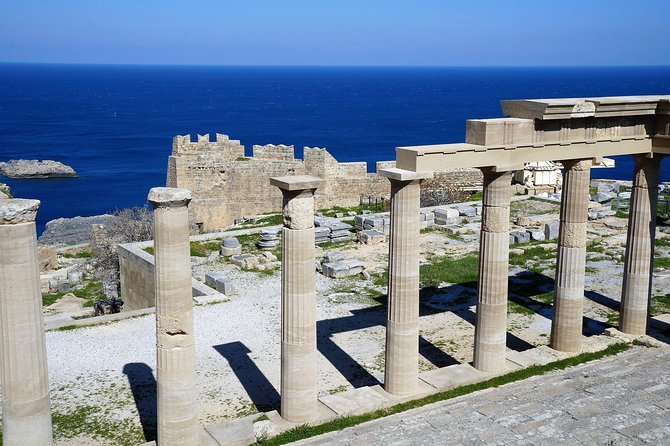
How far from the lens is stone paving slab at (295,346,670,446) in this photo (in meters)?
9.70

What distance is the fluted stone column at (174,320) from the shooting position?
8820mm

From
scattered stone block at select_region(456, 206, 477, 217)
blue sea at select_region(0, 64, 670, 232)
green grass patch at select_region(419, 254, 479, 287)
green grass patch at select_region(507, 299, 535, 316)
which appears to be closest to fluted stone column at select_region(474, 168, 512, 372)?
green grass patch at select_region(507, 299, 535, 316)

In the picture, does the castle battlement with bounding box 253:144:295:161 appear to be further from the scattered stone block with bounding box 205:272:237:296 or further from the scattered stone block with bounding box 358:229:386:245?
the scattered stone block with bounding box 205:272:237:296

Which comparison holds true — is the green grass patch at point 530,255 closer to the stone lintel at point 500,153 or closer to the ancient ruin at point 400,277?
the ancient ruin at point 400,277

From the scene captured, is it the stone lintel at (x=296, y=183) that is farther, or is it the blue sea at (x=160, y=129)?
the blue sea at (x=160, y=129)

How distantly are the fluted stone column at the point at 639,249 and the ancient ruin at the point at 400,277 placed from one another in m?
0.02

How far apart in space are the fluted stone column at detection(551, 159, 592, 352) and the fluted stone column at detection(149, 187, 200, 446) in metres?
6.25

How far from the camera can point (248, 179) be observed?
3178cm

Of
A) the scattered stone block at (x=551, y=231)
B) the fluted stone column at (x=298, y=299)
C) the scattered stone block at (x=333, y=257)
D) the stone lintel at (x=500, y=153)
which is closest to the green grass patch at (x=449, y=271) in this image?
the scattered stone block at (x=333, y=257)

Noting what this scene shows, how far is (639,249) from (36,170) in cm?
5588

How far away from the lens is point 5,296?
26.2 ft

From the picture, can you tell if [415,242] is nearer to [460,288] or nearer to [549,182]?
[460,288]

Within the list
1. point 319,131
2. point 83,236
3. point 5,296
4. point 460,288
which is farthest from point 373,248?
point 319,131

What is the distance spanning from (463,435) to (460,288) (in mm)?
7752
